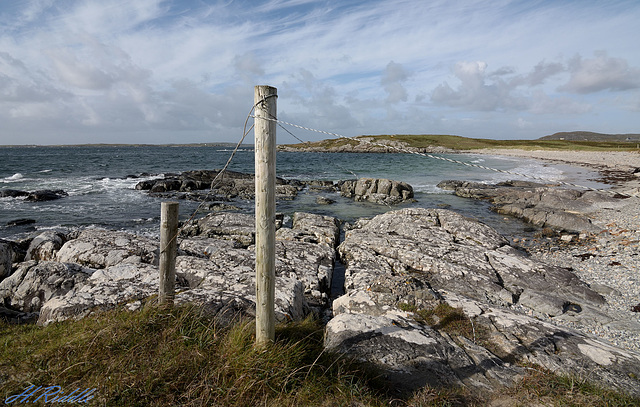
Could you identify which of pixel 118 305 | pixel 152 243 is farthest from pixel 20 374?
pixel 152 243

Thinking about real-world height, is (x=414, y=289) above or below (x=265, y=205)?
below

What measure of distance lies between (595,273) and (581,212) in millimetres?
9679

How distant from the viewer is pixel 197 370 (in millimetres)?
3541

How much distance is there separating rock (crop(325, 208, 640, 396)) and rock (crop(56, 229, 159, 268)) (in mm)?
5366

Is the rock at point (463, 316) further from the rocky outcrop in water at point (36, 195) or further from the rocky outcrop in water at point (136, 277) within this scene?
the rocky outcrop in water at point (36, 195)

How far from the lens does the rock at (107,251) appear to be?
8.14 metres

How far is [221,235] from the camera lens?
12555mm

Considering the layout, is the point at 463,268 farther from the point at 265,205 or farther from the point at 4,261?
the point at 4,261

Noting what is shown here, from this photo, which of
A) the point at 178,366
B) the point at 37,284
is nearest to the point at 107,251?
the point at 37,284

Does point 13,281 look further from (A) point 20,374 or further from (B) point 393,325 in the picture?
(B) point 393,325

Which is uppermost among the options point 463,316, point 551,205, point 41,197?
point 551,205
